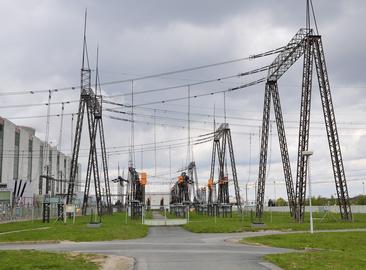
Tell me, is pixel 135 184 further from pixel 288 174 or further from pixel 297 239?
pixel 297 239

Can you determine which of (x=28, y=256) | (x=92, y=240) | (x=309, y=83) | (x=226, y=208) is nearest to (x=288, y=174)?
(x=309, y=83)

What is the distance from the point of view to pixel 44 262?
53.5 feet

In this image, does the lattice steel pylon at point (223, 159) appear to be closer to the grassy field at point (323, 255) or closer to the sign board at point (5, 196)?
the sign board at point (5, 196)

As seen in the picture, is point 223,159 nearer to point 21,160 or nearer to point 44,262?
point 21,160

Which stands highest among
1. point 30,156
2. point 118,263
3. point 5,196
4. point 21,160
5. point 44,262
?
point 30,156

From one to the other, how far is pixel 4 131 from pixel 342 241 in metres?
67.0

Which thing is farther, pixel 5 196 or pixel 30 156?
pixel 30 156

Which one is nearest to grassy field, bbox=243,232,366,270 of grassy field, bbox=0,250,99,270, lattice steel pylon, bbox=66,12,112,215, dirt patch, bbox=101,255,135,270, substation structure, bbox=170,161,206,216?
dirt patch, bbox=101,255,135,270

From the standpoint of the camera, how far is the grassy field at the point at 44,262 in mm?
15109

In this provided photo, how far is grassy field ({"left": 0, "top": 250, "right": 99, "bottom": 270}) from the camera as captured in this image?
15109 millimetres

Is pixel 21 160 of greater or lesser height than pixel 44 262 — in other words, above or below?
above

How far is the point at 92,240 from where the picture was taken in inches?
1190

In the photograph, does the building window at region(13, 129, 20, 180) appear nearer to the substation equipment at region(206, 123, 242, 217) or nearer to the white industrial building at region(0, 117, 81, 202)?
the white industrial building at region(0, 117, 81, 202)

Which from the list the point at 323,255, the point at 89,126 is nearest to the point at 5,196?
the point at 89,126
